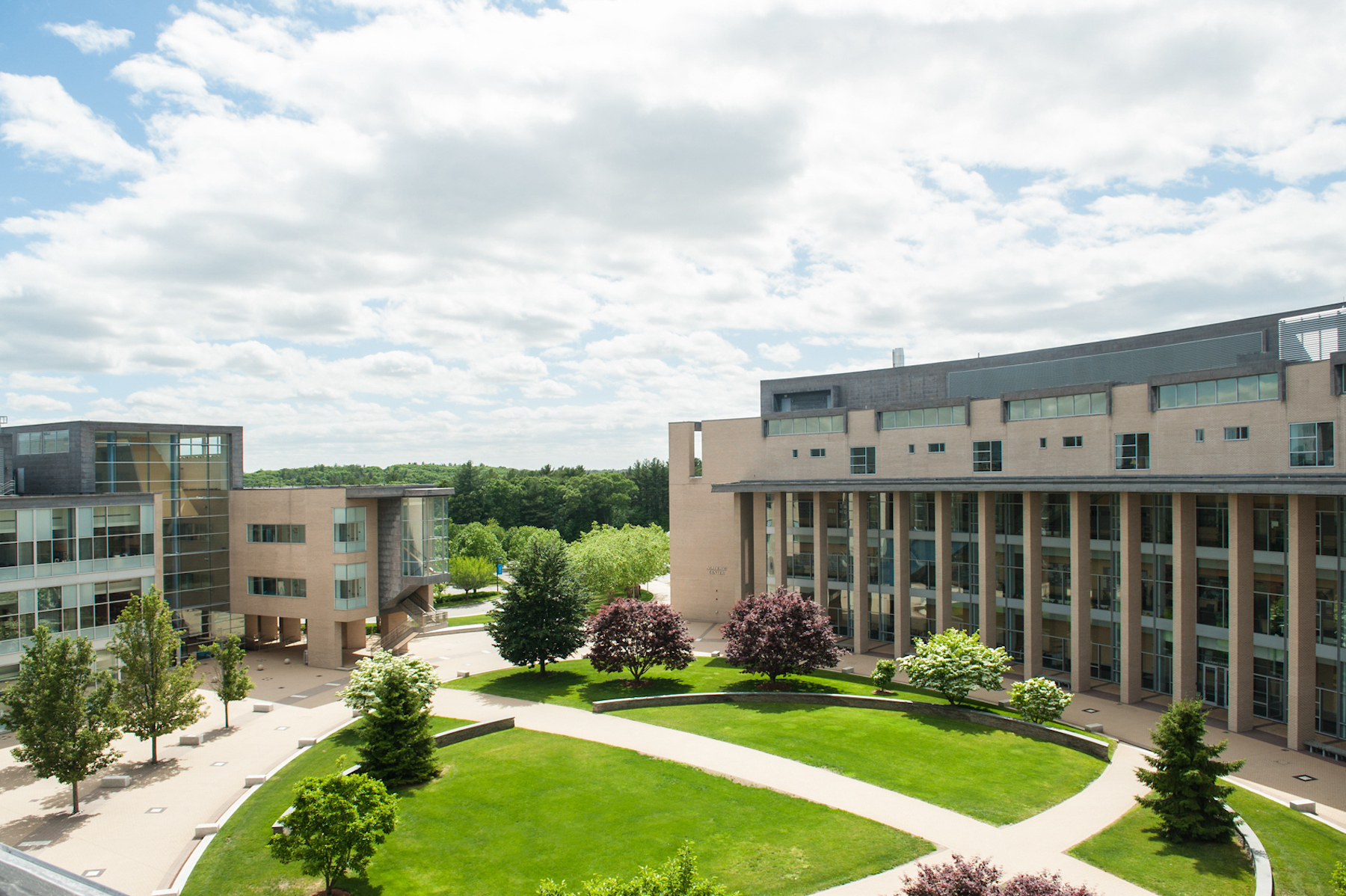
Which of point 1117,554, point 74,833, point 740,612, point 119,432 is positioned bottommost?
point 74,833

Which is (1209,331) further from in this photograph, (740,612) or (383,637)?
(383,637)

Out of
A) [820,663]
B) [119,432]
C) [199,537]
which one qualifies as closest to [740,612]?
[820,663]

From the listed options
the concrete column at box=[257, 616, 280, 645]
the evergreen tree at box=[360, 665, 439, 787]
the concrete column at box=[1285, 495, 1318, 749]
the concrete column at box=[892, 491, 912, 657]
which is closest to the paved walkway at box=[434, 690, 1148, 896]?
the evergreen tree at box=[360, 665, 439, 787]

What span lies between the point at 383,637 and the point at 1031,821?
38.3 m

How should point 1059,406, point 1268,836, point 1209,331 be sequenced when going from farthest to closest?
point 1209,331 < point 1059,406 < point 1268,836

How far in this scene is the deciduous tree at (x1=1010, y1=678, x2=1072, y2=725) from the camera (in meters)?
28.9

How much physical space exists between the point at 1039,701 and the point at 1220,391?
15.8m

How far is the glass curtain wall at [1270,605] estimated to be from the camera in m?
30.8

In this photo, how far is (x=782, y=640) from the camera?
3484 cm

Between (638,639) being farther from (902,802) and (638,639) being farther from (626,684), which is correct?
(902,802)

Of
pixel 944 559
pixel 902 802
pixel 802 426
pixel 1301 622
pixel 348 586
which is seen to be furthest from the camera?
pixel 802 426

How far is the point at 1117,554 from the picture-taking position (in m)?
37.1

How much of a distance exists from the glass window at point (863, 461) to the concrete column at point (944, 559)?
499 centimetres

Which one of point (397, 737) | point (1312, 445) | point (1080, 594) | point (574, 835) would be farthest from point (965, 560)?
point (397, 737)
